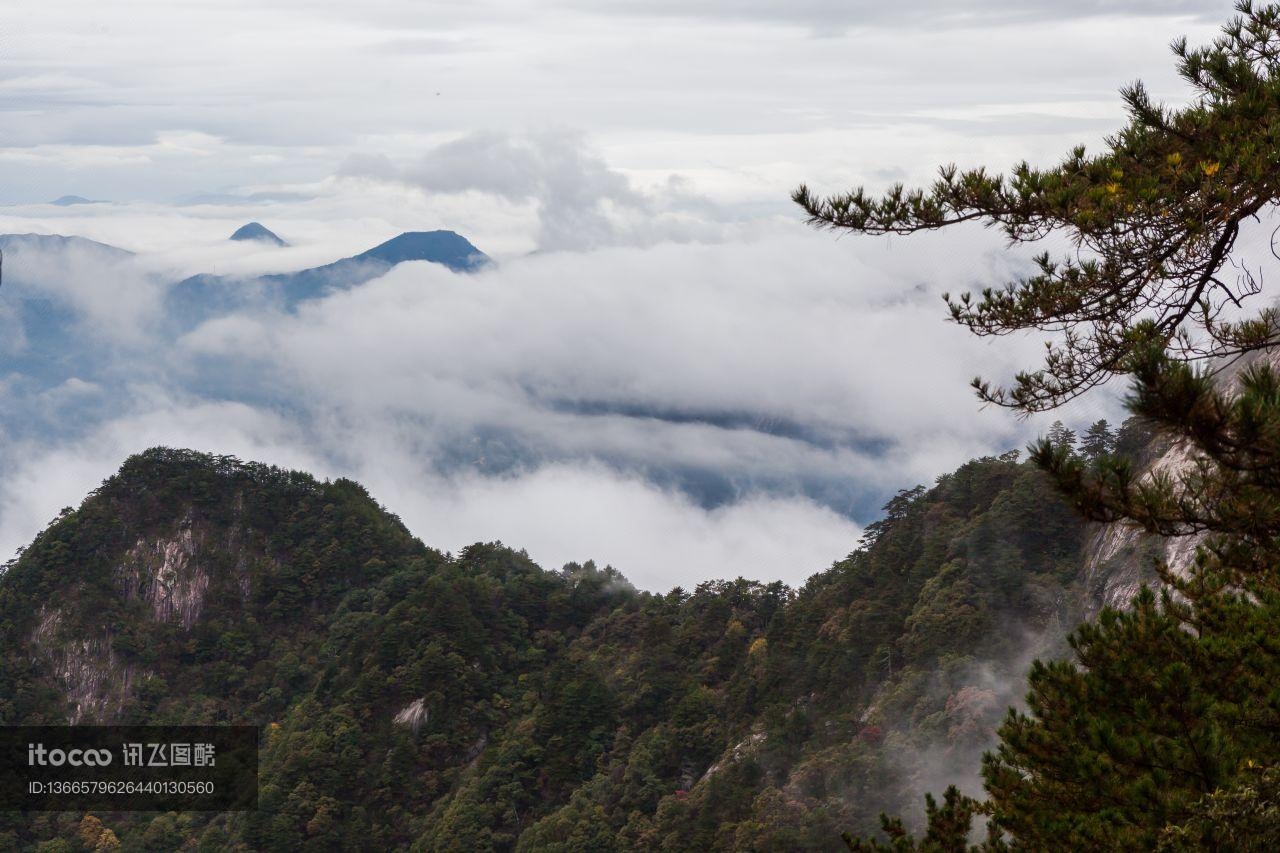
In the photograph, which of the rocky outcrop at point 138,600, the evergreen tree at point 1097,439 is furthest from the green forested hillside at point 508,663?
the evergreen tree at point 1097,439

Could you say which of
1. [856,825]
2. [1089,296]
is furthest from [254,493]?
[1089,296]

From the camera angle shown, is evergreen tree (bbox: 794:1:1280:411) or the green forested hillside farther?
the green forested hillside

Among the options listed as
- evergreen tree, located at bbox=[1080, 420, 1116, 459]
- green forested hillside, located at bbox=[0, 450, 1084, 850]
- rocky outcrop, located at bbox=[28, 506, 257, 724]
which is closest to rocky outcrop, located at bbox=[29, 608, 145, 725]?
rocky outcrop, located at bbox=[28, 506, 257, 724]

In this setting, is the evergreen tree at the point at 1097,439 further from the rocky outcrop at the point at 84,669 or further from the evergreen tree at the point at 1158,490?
the rocky outcrop at the point at 84,669

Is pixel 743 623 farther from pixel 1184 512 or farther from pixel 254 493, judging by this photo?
pixel 1184 512

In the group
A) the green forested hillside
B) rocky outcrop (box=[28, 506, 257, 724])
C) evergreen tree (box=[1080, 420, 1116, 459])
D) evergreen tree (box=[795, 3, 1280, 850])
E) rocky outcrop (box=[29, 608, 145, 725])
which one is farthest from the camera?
rocky outcrop (box=[28, 506, 257, 724])

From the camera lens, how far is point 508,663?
51.0 metres

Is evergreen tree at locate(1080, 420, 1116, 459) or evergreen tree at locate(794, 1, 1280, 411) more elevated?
evergreen tree at locate(794, 1, 1280, 411)

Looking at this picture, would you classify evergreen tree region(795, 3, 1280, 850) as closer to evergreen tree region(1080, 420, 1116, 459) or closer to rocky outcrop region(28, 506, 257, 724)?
evergreen tree region(1080, 420, 1116, 459)

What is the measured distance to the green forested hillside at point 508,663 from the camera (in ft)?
107

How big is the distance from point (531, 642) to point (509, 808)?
13887mm

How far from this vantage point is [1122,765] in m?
8.06

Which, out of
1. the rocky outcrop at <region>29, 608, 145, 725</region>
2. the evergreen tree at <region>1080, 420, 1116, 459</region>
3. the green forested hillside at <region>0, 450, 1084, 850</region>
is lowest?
the rocky outcrop at <region>29, 608, 145, 725</region>

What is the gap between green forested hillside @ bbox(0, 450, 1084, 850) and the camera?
107 ft
